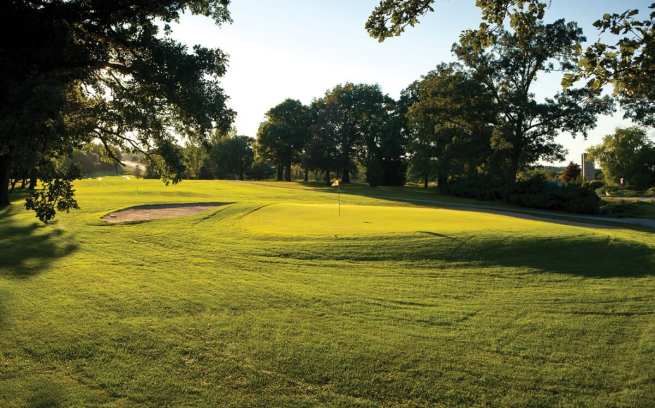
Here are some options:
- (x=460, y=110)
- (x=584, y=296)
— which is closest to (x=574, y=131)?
(x=460, y=110)

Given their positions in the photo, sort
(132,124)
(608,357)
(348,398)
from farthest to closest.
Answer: (132,124), (608,357), (348,398)

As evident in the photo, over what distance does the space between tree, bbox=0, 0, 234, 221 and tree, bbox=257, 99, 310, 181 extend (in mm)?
60807

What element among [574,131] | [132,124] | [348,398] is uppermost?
[574,131]

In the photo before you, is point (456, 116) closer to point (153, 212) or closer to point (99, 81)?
point (153, 212)

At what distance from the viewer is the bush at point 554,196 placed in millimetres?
32281

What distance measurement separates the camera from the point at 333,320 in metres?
7.14

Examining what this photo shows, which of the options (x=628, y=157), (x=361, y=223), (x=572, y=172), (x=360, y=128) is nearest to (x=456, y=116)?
(x=361, y=223)

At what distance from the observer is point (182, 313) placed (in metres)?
7.40

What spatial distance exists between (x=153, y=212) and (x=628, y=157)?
6315cm

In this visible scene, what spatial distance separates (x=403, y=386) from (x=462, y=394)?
635 millimetres

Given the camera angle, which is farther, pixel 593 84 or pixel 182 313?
pixel 182 313

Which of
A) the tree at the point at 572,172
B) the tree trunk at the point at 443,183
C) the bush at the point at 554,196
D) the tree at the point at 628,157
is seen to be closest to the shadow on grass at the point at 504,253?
the bush at the point at 554,196

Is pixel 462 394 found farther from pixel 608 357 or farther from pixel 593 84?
pixel 593 84

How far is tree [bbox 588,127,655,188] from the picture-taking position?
55562 mm
